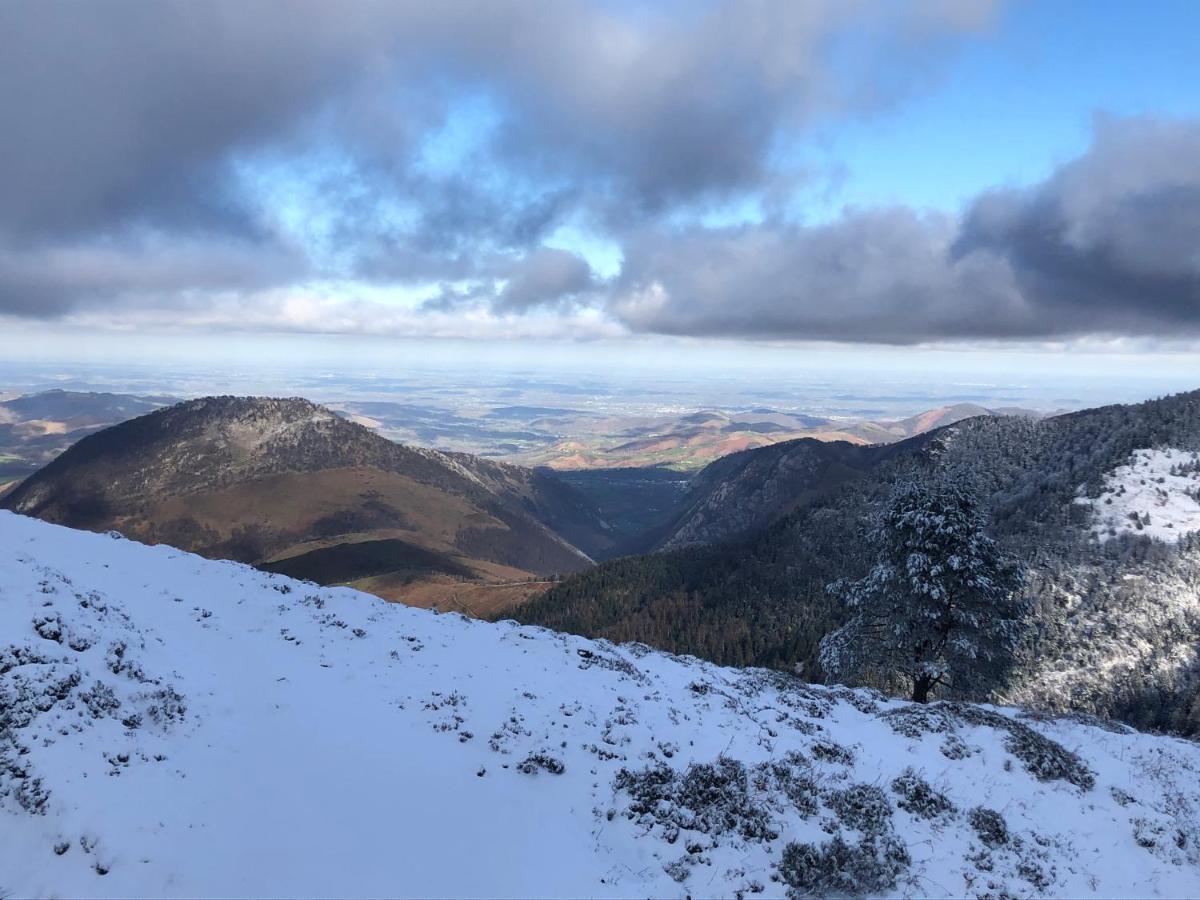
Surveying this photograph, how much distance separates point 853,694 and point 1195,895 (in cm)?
1218

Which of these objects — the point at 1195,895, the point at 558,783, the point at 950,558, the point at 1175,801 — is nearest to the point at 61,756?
the point at 558,783

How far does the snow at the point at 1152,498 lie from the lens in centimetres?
9044

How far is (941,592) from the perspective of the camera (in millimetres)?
30078

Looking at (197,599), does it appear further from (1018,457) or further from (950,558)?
(1018,457)

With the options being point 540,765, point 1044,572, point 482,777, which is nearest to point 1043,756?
point 540,765

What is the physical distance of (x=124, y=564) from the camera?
24.4 m

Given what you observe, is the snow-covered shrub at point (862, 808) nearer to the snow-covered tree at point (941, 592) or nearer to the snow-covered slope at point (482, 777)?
the snow-covered slope at point (482, 777)

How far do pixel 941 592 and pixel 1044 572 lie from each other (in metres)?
68.7

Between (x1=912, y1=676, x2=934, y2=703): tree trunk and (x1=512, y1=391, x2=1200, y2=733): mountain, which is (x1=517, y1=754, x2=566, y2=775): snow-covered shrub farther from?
(x1=512, y1=391, x2=1200, y2=733): mountain

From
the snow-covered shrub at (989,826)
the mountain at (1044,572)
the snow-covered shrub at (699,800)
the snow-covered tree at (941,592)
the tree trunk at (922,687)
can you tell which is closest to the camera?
the snow-covered shrub at (699,800)

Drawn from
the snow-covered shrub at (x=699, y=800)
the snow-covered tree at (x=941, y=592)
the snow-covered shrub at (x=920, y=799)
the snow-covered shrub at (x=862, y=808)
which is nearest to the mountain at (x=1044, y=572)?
the snow-covered tree at (x=941, y=592)

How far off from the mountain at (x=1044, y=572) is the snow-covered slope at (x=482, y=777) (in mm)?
18149

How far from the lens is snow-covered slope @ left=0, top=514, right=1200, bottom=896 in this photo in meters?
11.0

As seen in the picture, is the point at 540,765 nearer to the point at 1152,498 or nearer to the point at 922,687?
the point at 922,687
